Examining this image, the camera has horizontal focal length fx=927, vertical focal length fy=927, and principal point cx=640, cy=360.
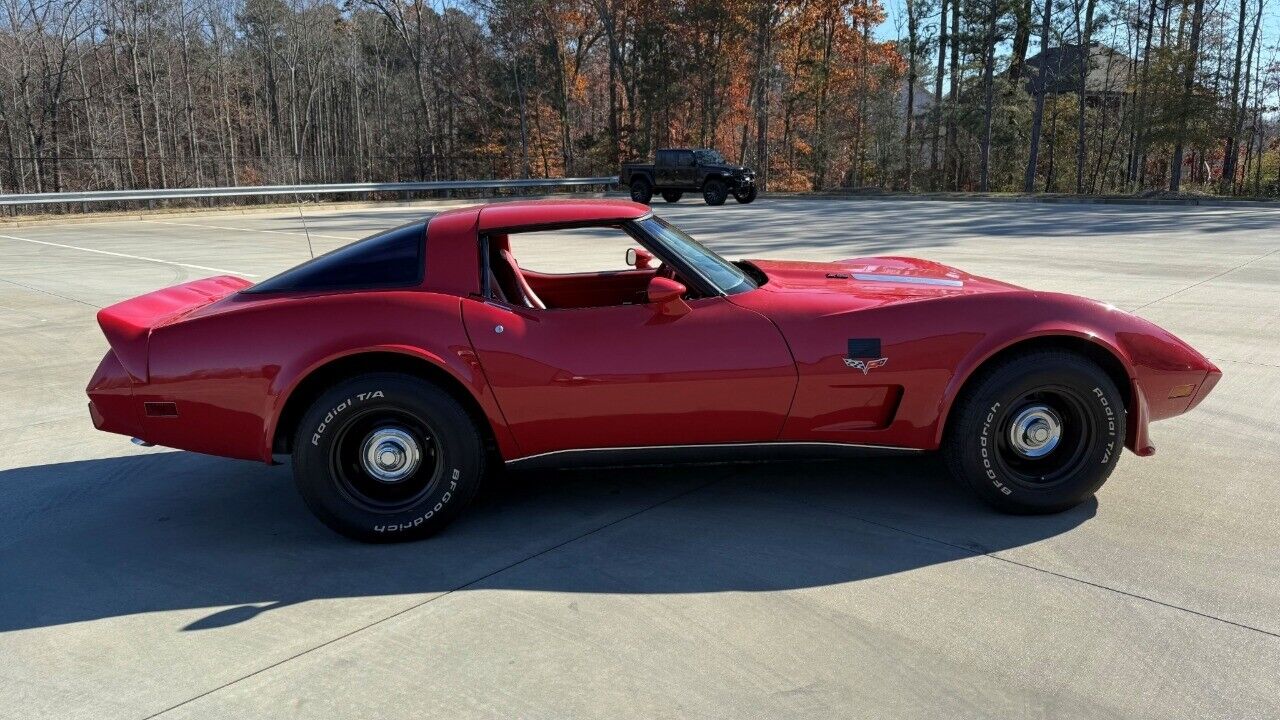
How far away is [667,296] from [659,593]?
3.67ft

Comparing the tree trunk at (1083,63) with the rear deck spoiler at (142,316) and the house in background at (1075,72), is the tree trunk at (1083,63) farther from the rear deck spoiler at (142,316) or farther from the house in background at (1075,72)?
the rear deck spoiler at (142,316)

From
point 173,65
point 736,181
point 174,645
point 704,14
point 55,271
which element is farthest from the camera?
point 173,65

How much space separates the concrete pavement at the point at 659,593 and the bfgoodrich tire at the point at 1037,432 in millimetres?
133

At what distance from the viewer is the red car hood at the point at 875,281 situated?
A: 12.7 feet

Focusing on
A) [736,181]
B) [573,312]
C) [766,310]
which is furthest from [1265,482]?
[736,181]

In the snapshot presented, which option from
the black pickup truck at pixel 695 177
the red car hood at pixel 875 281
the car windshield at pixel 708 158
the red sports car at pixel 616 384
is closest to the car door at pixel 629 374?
the red sports car at pixel 616 384

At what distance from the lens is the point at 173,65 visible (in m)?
47.5

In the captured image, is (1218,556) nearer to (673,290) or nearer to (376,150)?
(673,290)

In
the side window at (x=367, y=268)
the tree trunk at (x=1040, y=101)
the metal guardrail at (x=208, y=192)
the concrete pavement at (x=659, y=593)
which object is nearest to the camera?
the concrete pavement at (x=659, y=593)

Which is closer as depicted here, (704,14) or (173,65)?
(704,14)

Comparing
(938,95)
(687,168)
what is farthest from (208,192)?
(938,95)

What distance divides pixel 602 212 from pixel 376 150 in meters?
57.4

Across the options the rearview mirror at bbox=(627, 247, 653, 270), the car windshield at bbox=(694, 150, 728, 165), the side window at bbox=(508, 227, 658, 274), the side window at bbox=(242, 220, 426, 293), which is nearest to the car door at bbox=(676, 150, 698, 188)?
the car windshield at bbox=(694, 150, 728, 165)

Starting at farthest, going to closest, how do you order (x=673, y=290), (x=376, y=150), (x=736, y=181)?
(x=376, y=150), (x=736, y=181), (x=673, y=290)
